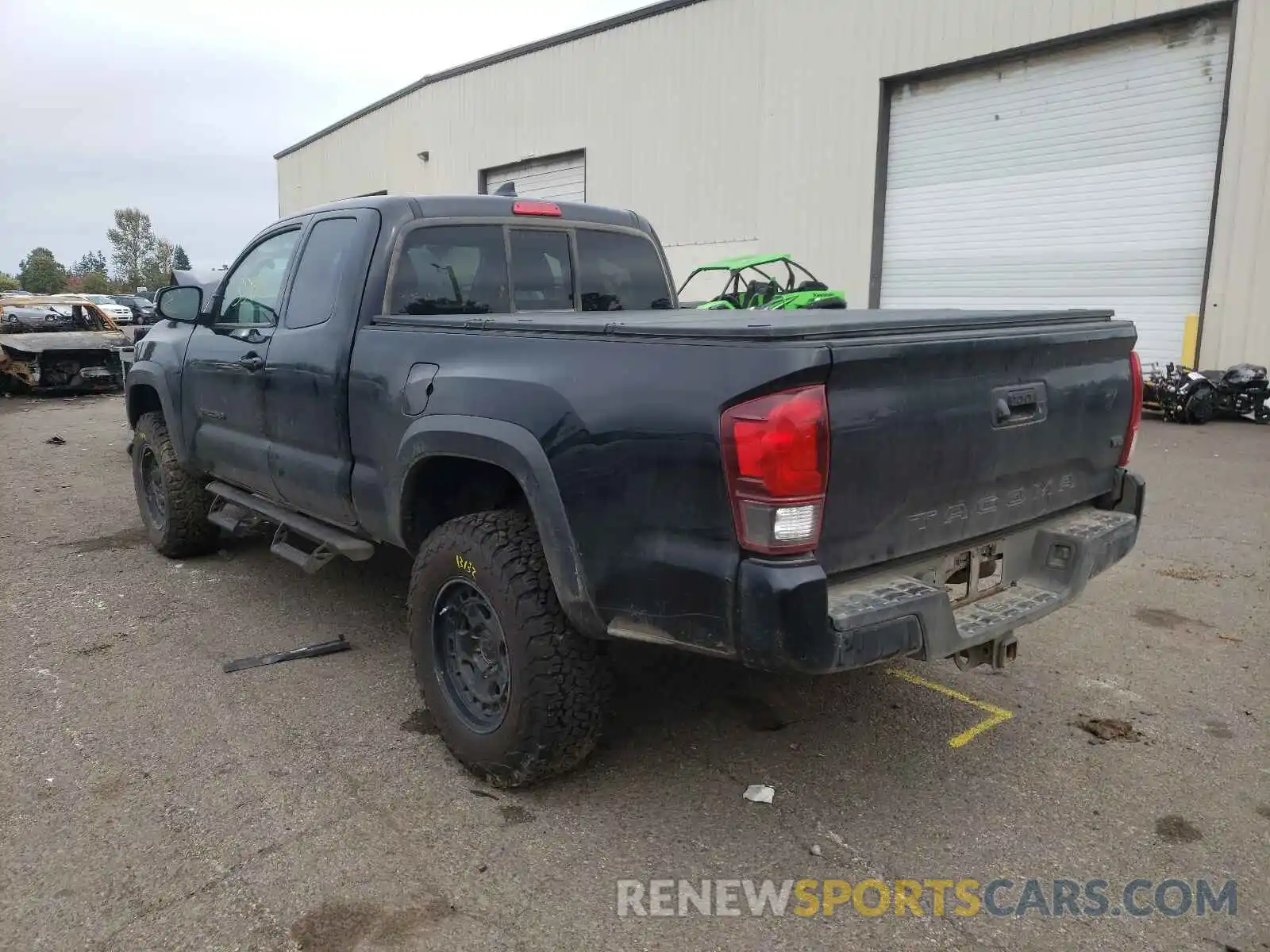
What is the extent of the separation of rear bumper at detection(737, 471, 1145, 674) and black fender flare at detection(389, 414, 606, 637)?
0.56 m

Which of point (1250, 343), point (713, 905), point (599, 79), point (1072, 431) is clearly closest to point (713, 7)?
point (599, 79)

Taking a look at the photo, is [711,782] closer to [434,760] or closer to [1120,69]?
[434,760]

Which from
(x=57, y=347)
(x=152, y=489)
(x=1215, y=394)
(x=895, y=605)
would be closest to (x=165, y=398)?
(x=152, y=489)

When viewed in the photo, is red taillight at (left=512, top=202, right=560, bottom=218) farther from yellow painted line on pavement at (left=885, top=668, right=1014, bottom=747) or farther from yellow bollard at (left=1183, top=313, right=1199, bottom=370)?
yellow bollard at (left=1183, top=313, right=1199, bottom=370)

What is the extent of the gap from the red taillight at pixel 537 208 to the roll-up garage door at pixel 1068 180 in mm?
10531

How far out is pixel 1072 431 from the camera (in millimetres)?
3250

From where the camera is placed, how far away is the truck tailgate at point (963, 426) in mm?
2514

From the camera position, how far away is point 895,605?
8.44 feet

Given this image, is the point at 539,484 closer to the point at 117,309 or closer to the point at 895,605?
the point at 895,605

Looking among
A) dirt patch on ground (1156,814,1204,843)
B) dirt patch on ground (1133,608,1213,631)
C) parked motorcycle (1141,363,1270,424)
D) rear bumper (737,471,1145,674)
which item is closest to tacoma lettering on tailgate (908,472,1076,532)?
rear bumper (737,471,1145,674)

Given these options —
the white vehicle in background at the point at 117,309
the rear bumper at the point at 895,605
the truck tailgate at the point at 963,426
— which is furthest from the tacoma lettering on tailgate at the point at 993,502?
the white vehicle in background at the point at 117,309

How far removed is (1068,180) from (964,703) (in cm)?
1176

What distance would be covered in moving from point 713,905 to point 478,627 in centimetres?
123

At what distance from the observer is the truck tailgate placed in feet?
8.25
